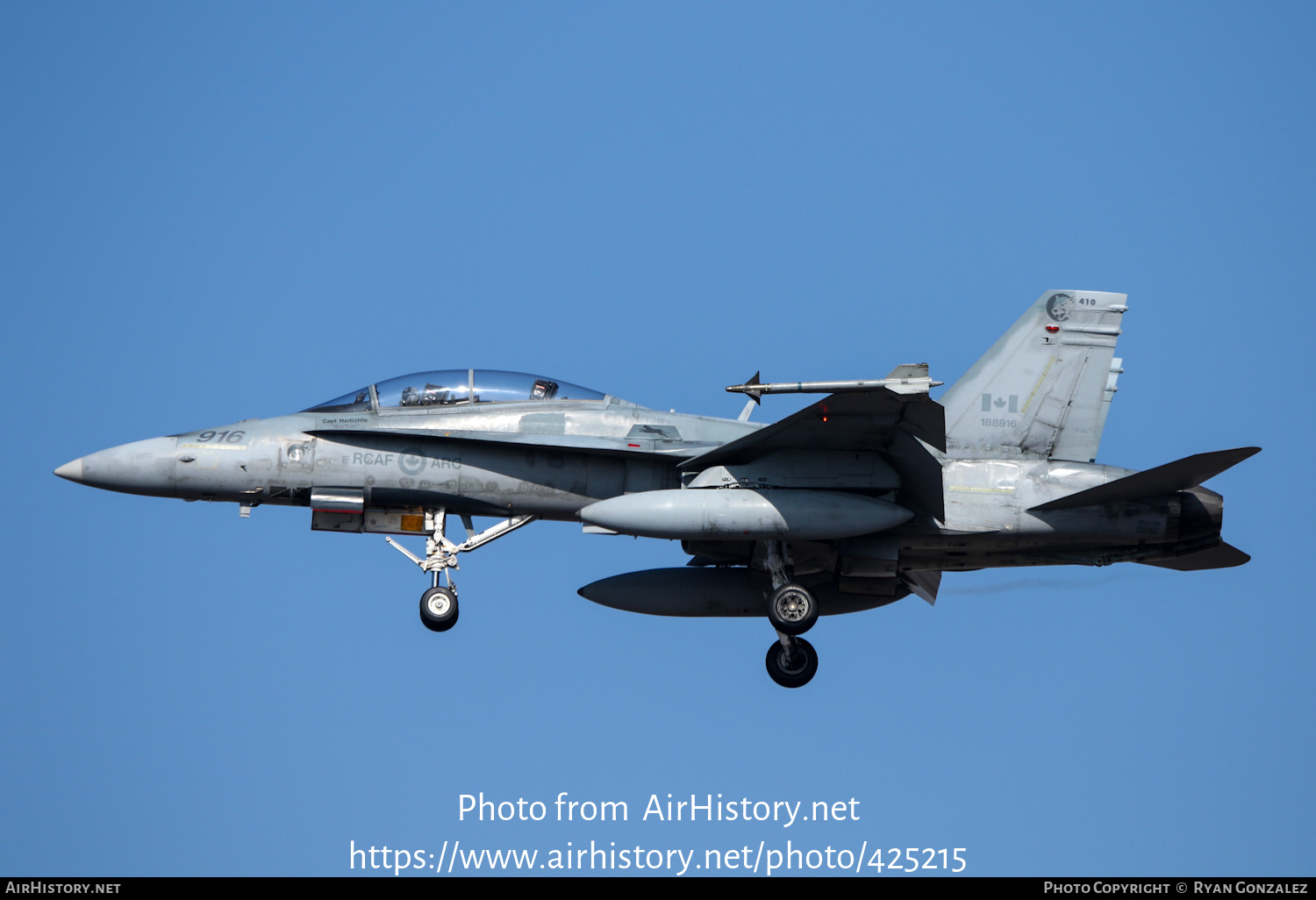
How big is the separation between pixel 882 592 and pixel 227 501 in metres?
8.40

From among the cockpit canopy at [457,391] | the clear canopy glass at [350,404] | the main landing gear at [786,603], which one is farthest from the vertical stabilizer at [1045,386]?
the clear canopy glass at [350,404]

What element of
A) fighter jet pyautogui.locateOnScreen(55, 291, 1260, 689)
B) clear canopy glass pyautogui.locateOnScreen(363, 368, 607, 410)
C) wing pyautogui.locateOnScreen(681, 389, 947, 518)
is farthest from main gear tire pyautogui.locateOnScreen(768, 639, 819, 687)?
clear canopy glass pyautogui.locateOnScreen(363, 368, 607, 410)

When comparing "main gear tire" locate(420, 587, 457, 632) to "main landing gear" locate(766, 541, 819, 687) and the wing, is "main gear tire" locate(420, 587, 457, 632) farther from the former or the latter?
"main landing gear" locate(766, 541, 819, 687)

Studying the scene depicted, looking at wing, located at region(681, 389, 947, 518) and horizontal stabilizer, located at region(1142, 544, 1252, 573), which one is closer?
wing, located at region(681, 389, 947, 518)

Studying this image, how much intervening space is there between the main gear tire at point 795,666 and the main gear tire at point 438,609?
171 inches

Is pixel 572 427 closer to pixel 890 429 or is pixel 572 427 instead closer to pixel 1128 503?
pixel 890 429

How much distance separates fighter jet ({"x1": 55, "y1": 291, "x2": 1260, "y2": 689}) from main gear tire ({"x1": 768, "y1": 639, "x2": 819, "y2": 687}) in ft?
1.40

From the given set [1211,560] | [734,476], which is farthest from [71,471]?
[1211,560]

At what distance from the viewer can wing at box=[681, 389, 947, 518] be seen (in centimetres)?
1499

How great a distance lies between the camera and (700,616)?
18.4 metres

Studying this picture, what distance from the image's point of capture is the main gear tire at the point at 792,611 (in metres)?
16.7
